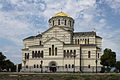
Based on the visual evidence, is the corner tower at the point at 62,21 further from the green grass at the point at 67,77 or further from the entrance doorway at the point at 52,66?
the green grass at the point at 67,77

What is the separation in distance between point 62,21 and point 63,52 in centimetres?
1380

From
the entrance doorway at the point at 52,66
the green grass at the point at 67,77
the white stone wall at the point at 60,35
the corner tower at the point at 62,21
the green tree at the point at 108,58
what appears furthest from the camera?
the corner tower at the point at 62,21

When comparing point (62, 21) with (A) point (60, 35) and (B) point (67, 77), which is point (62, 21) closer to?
(A) point (60, 35)

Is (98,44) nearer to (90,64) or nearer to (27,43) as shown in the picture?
(90,64)

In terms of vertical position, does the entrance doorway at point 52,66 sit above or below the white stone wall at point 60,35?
below

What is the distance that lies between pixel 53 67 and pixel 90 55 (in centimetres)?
1274

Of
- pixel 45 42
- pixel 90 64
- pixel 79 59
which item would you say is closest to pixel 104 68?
pixel 90 64

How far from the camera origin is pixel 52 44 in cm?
5944

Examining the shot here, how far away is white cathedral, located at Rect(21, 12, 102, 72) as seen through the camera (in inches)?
2291

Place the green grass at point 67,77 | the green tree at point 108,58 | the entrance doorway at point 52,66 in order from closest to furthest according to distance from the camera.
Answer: the green grass at point 67,77 → the green tree at point 108,58 → the entrance doorway at point 52,66

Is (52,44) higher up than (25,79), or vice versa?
(52,44)

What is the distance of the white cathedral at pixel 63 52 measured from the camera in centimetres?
5819

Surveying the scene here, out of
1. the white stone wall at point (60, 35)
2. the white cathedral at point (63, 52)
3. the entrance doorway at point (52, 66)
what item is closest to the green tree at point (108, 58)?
the white cathedral at point (63, 52)

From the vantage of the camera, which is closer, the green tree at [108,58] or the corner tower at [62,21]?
the green tree at [108,58]
